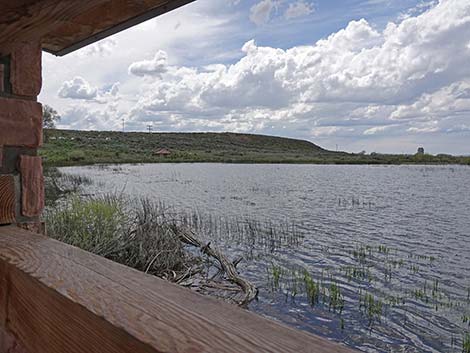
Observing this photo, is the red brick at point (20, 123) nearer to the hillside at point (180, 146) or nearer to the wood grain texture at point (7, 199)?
the wood grain texture at point (7, 199)

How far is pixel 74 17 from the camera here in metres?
1.36

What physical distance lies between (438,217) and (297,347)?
57.5ft

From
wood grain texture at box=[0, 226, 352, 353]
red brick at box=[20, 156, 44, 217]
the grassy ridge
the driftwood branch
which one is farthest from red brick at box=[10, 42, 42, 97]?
the grassy ridge

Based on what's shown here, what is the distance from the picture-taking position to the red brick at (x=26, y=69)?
184 centimetres

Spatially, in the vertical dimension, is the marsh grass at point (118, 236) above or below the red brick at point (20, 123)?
below

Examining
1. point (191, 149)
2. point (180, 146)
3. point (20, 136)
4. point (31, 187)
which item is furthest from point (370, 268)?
point (180, 146)

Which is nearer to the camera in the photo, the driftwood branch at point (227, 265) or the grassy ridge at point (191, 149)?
the driftwood branch at point (227, 265)

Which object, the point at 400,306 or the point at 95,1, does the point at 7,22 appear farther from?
the point at 400,306

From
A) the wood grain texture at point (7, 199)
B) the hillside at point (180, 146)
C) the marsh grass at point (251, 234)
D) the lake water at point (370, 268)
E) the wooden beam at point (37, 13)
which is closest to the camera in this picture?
the wooden beam at point (37, 13)

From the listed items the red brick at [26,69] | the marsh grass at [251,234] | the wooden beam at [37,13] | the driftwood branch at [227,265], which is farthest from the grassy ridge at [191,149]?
the wooden beam at [37,13]

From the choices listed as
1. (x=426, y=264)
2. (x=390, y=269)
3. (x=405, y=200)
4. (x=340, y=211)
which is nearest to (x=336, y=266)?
(x=390, y=269)

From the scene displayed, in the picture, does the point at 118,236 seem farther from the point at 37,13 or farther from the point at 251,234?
the point at 37,13

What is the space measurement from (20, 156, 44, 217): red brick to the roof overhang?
1.69 ft

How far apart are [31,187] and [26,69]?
0.51 meters
